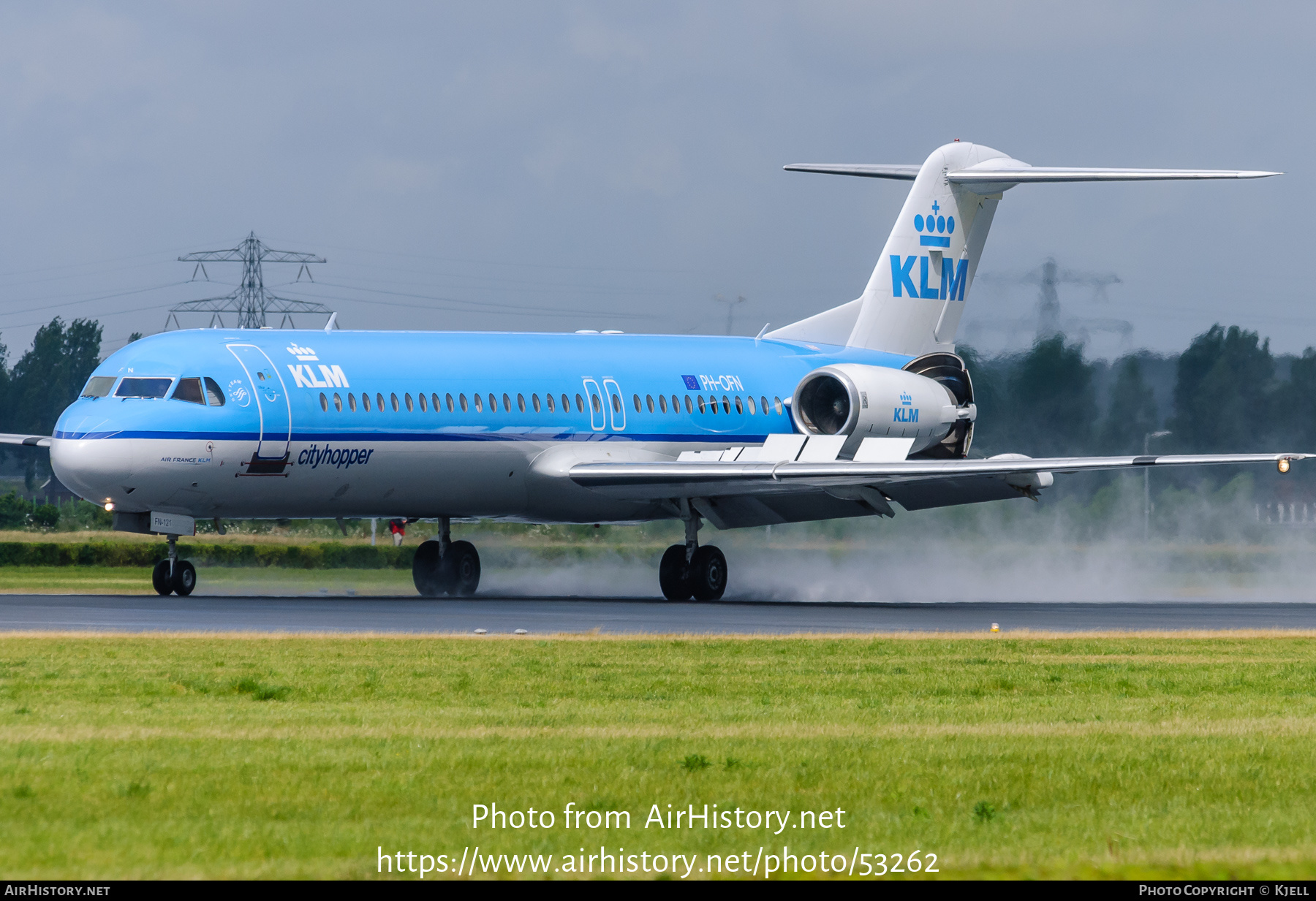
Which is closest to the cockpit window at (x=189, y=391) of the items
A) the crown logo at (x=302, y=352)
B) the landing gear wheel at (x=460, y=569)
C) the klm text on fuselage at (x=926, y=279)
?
the crown logo at (x=302, y=352)

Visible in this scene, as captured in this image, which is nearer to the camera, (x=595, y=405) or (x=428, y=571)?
(x=595, y=405)

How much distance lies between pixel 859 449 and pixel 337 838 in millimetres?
26121

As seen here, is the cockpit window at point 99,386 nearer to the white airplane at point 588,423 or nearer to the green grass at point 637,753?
the white airplane at point 588,423

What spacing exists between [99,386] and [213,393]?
1908 mm

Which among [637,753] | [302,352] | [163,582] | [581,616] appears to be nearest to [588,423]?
[302,352]

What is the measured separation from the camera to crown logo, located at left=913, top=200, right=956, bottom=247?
3969cm

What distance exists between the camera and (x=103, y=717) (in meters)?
14.0

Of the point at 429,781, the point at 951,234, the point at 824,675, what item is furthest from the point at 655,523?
the point at 429,781

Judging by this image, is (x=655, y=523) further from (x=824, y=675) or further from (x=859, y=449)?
(x=824, y=675)

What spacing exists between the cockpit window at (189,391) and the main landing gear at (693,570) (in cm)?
944

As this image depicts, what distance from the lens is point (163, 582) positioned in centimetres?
3125

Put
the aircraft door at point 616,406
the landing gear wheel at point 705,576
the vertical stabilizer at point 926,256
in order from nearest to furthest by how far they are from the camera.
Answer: the aircraft door at point 616,406, the landing gear wheel at point 705,576, the vertical stabilizer at point 926,256

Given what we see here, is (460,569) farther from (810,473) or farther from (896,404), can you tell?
(896,404)

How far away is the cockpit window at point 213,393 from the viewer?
2973 cm
